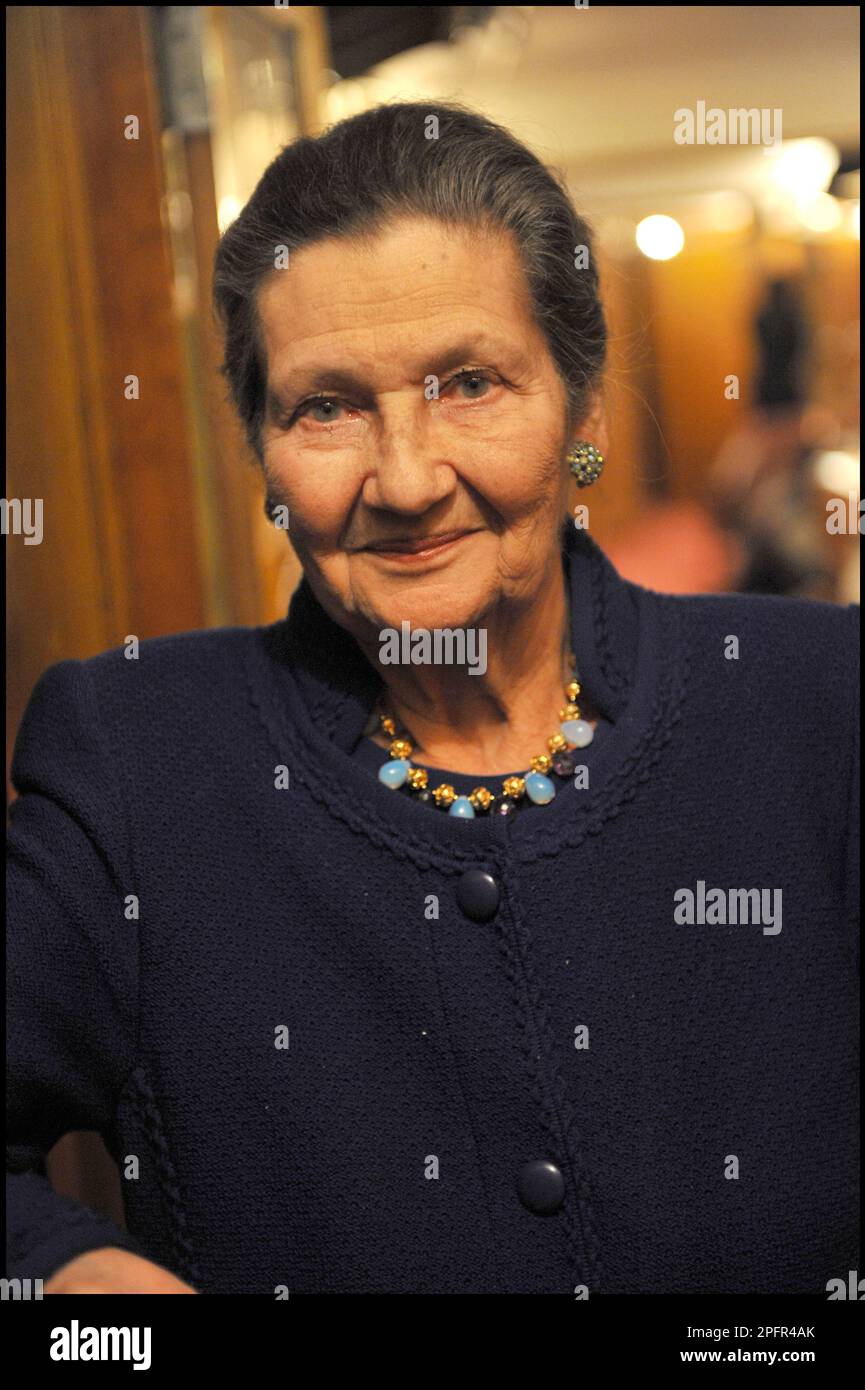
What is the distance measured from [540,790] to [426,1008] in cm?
24

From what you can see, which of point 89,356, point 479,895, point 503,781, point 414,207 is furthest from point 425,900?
point 89,356

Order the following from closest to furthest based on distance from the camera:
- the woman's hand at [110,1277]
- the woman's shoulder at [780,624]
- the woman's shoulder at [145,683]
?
the woman's hand at [110,1277] < the woman's shoulder at [145,683] < the woman's shoulder at [780,624]

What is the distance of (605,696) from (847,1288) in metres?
0.60

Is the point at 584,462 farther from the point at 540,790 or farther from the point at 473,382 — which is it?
the point at 540,790

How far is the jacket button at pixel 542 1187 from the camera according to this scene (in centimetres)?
129

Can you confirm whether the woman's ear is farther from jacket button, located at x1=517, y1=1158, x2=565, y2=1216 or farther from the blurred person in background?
the blurred person in background

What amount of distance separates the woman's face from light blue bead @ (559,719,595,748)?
17 cm

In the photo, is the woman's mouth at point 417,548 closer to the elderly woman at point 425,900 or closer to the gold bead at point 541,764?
the elderly woman at point 425,900

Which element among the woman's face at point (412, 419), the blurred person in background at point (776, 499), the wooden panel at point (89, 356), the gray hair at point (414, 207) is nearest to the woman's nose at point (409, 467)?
the woman's face at point (412, 419)

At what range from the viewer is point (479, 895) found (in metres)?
1.34

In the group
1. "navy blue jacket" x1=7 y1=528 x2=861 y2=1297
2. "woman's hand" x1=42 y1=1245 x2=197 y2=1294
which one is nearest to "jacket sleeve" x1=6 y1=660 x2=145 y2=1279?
"navy blue jacket" x1=7 y1=528 x2=861 y2=1297

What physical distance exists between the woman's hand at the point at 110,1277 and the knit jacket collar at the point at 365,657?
1.74 ft

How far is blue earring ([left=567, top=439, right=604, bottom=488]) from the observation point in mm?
1454
